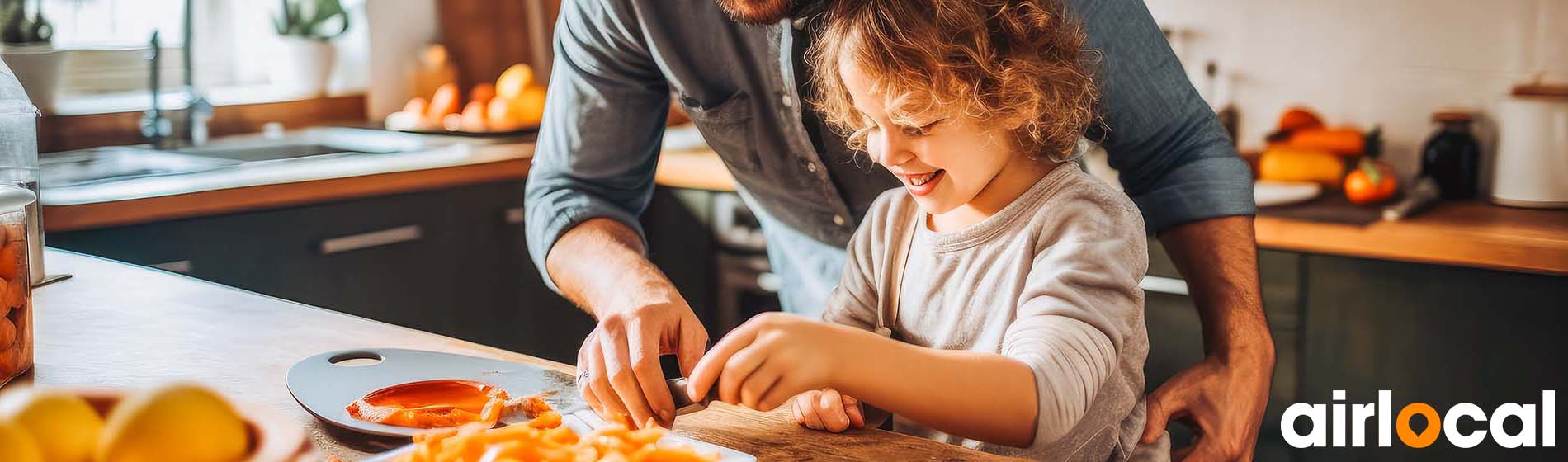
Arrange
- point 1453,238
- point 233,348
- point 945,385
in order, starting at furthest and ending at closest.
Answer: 1. point 1453,238
2. point 233,348
3. point 945,385

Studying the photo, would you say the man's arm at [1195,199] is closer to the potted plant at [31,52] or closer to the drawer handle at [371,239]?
the drawer handle at [371,239]

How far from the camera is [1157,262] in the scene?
2162 millimetres

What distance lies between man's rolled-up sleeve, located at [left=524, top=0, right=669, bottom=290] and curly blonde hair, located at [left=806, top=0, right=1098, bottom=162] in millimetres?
384

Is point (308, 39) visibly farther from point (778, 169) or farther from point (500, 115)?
point (778, 169)

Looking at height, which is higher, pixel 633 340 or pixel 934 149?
pixel 934 149

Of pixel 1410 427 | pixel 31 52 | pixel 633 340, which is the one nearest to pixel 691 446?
pixel 633 340

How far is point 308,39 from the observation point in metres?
3.14

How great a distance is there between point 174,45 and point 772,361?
2.74m

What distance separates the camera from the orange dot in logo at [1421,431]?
202 centimetres

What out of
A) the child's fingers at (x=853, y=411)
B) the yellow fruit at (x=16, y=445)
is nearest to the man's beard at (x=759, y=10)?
the child's fingers at (x=853, y=411)

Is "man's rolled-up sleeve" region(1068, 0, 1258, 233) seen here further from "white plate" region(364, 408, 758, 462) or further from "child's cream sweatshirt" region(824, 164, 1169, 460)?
"white plate" region(364, 408, 758, 462)

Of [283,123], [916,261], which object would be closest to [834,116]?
[916,261]

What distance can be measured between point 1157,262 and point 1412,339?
406mm

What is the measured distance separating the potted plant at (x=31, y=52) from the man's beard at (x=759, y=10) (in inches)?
81.4
